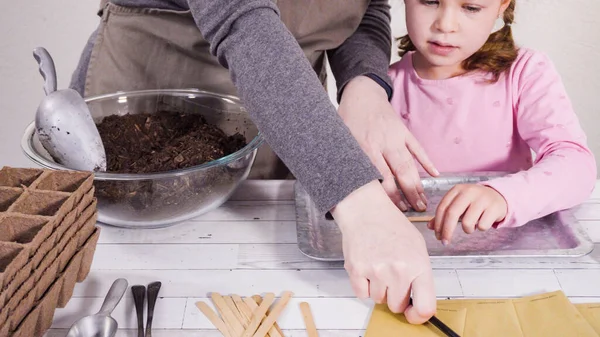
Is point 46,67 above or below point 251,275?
above

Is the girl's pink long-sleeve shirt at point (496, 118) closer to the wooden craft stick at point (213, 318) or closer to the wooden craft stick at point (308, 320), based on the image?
the wooden craft stick at point (308, 320)

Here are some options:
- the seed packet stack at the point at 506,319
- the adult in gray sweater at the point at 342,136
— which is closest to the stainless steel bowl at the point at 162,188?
the adult in gray sweater at the point at 342,136

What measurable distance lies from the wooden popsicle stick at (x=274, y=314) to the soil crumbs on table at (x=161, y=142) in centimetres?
26

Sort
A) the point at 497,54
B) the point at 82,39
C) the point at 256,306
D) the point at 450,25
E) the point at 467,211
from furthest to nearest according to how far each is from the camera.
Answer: the point at 82,39 < the point at 497,54 < the point at 450,25 < the point at 467,211 < the point at 256,306

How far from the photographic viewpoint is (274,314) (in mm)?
795

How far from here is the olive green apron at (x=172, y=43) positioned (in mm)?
1190

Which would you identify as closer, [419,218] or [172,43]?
[419,218]

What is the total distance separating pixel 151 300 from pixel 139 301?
2cm

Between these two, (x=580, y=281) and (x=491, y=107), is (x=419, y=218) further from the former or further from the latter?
(x=491, y=107)

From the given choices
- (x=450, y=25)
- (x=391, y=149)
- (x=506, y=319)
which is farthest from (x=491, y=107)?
(x=506, y=319)

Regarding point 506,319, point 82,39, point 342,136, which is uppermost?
point 342,136

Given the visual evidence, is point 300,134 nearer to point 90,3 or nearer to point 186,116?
point 186,116

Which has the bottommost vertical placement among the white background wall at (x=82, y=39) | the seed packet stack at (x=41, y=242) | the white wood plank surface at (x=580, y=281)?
the white background wall at (x=82, y=39)

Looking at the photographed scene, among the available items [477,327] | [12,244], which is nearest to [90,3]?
[12,244]
